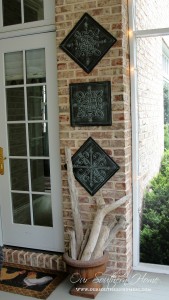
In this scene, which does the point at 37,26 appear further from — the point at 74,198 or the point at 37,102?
the point at 74,198

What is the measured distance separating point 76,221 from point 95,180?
42cm

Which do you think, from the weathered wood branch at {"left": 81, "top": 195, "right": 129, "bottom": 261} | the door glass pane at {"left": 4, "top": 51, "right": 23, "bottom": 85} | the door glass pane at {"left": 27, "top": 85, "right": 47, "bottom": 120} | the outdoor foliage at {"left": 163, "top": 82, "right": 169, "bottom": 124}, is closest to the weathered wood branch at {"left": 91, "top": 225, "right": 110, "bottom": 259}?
the weathered wood branch at {"left": 81, "top": 195, "right": 129, "bottom": 261}

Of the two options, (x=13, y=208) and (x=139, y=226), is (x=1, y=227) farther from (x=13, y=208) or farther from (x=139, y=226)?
(x=139, y=226)

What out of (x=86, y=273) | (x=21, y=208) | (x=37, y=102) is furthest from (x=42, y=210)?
(x=37, y=102)

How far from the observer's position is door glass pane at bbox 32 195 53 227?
3.56 m

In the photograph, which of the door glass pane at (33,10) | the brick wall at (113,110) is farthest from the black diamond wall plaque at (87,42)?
the door glass pane at (33,10)

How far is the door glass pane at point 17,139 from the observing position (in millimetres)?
3621

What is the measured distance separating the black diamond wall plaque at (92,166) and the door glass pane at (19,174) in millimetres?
661

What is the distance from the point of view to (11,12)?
3.52 metres

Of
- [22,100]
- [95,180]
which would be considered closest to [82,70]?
[22,100]

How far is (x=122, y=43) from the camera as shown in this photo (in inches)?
118

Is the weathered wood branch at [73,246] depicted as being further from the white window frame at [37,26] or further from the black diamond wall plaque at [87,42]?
the white window frame at [37,26]

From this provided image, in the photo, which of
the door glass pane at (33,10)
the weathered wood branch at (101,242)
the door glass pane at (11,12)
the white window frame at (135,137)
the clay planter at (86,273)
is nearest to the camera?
the clay planter at (86,273)

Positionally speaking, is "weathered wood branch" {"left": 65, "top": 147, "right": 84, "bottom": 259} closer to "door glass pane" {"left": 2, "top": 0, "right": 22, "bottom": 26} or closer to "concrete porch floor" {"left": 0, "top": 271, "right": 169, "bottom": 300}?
"concrete porch floor" {"left": 0, "top": 271, "right": 169, "bottom": 300}
